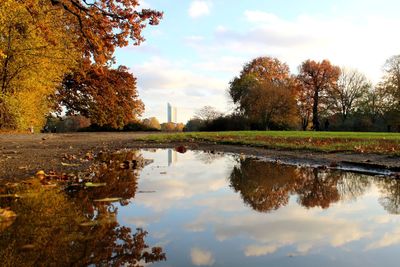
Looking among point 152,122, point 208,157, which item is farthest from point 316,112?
point 208,157

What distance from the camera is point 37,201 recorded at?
4469 millimetres

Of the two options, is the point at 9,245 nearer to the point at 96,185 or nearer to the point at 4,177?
the point at 96,185

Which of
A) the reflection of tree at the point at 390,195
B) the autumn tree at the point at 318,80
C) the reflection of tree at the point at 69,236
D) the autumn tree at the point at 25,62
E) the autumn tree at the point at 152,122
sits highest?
the autumn tree at the point at 318,80

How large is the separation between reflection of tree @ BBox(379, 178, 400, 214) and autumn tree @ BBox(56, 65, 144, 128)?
28.6 m

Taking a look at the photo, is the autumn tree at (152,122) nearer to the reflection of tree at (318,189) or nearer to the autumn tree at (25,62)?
the autumn tree at (25,62)

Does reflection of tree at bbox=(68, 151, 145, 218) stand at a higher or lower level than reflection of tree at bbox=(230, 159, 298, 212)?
higher

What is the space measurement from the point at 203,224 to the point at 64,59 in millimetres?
19728

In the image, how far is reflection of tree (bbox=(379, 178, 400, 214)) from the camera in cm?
469

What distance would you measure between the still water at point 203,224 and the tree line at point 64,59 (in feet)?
22.7

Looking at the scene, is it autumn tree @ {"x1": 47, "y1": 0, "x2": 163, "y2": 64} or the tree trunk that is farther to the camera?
the tree trunk

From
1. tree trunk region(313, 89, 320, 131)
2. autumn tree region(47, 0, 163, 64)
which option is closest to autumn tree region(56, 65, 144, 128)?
autumn tree region(47, 0, 163, 64)

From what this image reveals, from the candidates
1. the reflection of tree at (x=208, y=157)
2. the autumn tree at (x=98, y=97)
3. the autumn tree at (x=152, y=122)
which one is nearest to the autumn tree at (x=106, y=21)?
the reflection of tree at (x=208, y=157)

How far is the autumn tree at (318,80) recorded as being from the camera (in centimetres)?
6031

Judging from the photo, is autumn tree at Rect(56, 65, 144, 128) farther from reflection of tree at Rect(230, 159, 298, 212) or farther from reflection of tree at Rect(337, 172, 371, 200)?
reflection of tree at Rect(337, 172, 371, 200)
